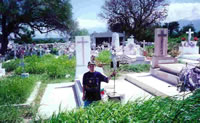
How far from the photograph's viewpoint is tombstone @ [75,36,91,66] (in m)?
8.98

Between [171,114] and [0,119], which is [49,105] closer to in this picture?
[0,119]

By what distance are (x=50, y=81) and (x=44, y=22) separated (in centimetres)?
1752

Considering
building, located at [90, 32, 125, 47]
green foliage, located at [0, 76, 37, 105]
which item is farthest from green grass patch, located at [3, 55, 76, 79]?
building, located at [90, 32, 125, 47]

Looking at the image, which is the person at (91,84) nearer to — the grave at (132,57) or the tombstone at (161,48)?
the tombstone at (161,48)

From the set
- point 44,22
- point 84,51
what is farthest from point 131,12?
point 84,51

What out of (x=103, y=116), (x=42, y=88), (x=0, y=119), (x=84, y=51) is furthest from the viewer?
(x=84, y=51)

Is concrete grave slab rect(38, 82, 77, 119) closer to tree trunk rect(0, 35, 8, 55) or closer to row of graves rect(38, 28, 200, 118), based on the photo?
row of graves rect(38, 28, 200, 118)

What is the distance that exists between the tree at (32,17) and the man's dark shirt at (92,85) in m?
20.6

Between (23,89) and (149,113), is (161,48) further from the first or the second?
(149,113)

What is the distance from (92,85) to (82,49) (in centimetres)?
524

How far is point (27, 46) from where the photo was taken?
2211cm

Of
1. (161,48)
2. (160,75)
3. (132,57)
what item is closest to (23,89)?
(160,75)

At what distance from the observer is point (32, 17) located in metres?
23.3

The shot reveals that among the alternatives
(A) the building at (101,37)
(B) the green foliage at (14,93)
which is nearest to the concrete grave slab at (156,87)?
(B) the green foliage at (14,93)
